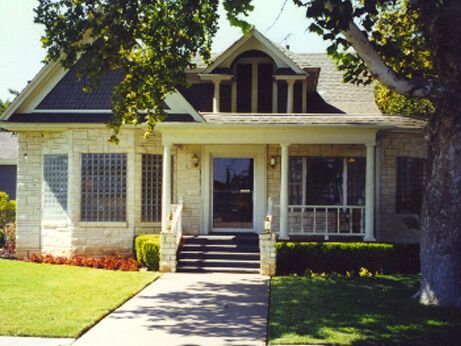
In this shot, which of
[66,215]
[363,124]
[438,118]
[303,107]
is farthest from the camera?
[303,107]

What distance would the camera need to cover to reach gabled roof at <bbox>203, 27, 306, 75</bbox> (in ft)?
55.6

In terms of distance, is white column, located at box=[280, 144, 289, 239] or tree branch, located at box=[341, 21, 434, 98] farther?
white column, located at box=[280, 144, 289, 239]

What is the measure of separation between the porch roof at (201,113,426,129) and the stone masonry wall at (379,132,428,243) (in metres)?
0.62

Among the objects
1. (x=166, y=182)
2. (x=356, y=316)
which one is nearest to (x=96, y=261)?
(x=166, y=182)

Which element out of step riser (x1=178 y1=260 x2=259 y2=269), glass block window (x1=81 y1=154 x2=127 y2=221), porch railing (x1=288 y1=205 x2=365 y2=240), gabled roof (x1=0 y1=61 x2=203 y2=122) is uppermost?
gabled roof (x1=0 y1=61 x2=203 y2=122)

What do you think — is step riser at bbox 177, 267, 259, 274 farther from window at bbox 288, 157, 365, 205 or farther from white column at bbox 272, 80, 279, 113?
white column at bbox 272, 80, 279, 113

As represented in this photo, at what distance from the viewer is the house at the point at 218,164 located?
15773 mm

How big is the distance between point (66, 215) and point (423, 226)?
10202mm

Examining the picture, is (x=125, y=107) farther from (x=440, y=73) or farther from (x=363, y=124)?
(x=440, y=73)

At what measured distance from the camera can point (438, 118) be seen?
10297mm

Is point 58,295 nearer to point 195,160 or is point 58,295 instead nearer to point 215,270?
point 215,270

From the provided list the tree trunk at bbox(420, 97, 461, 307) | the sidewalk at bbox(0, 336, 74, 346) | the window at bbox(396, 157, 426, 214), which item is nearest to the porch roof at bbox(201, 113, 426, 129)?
the window at bbox(396, 157, 426, 214)

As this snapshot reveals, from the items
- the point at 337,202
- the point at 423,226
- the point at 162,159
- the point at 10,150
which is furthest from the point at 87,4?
the point at 10,150

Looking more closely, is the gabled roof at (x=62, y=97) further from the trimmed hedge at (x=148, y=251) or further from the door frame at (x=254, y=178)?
the trimmed hedge at (x=148, y=251)
